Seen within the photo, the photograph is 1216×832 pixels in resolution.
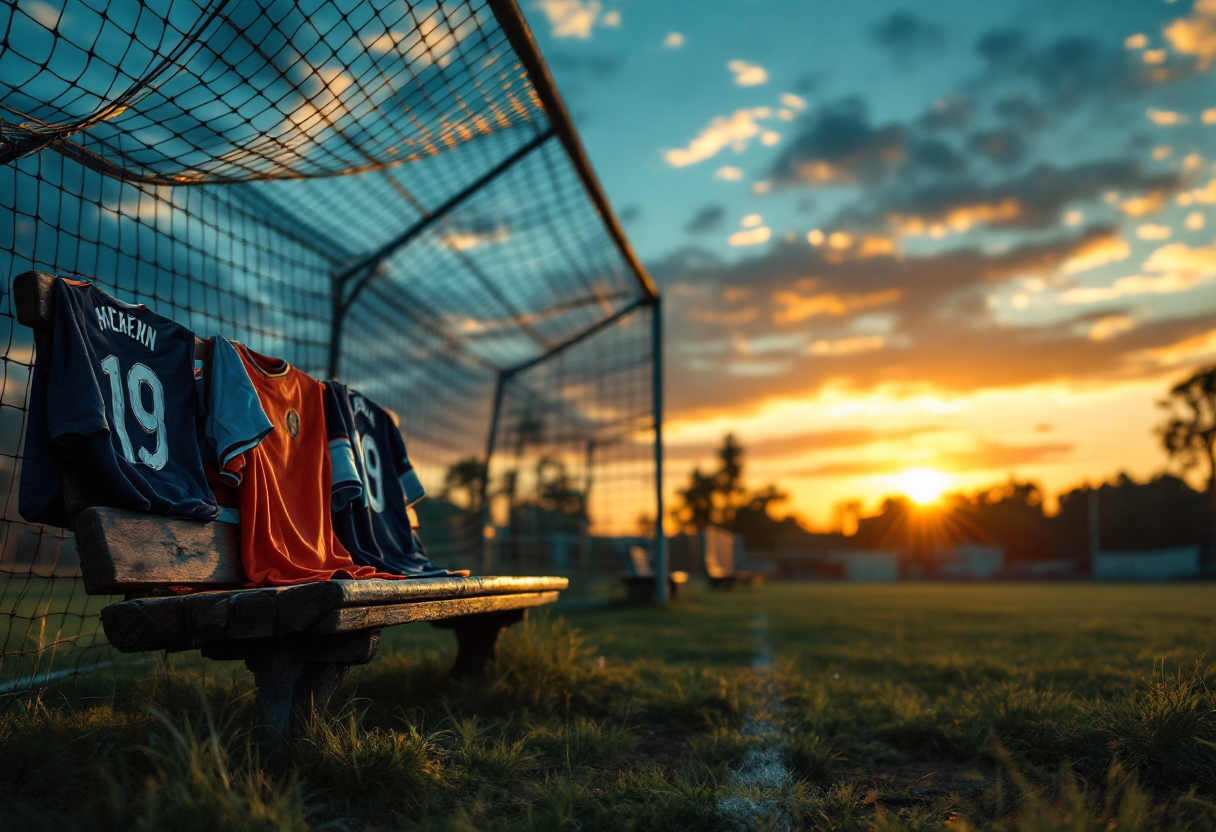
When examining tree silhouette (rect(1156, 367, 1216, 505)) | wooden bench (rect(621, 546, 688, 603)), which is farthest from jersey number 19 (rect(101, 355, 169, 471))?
tree silhouette (rect(1156, 367, 1216, 505))

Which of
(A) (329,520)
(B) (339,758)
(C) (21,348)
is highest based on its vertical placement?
Result: (C) (21,348)

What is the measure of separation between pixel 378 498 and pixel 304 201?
216cm

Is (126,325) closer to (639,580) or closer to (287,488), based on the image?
(287,488)

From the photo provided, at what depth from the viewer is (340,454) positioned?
332 centimetres

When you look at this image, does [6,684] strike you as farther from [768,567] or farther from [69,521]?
[768,567]

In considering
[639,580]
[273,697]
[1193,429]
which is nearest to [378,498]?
[273,697]

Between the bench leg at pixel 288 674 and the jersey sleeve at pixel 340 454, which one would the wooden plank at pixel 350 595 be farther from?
the jersey sleeve at pixel 340 454

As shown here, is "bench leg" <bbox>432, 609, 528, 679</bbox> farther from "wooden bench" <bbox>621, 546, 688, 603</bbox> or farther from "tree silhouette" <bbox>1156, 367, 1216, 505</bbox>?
"tree silhouette" <bbox>1156, 367, 1216, 505</bbox>

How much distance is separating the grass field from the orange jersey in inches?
17.9

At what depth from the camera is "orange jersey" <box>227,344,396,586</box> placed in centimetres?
275

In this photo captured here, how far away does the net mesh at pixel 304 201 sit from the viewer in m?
2.75

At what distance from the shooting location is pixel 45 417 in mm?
2148

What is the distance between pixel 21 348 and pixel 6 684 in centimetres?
142

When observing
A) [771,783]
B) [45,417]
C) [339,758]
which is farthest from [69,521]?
[771,783]
